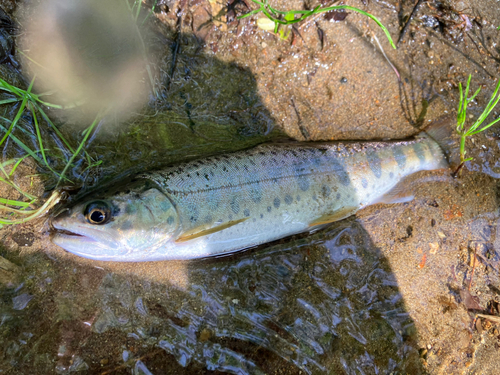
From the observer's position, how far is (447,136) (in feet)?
11.3

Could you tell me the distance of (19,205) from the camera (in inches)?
104

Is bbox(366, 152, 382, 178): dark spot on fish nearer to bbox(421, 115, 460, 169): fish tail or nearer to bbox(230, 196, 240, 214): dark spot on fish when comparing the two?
bbox(421, 115, 460, 169): fish tail

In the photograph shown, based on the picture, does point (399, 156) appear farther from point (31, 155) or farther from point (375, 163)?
point (31, 155)

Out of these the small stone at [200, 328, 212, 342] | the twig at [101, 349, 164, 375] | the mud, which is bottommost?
the twig at [101, 349, 164, 375]

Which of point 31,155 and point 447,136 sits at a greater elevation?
point 447,136

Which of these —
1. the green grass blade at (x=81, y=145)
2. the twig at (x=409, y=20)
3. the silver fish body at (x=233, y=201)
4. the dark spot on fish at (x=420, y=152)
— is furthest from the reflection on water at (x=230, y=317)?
the twig at (x=409, y=20)

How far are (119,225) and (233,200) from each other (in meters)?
1.04

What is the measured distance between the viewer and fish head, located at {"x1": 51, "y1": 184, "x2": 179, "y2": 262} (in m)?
2.44

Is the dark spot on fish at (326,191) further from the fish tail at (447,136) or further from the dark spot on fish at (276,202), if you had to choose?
the fish tail at (447,136)

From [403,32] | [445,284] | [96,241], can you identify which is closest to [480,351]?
[445,284]

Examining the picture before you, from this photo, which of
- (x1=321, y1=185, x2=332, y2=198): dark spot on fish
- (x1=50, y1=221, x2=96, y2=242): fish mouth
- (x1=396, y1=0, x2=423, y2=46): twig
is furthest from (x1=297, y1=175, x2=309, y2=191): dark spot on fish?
(x1=396, y1=0, x2=423, y2=46): twig

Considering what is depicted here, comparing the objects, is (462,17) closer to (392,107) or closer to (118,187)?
(392,107)

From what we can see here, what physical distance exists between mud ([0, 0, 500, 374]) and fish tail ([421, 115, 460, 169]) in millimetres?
134

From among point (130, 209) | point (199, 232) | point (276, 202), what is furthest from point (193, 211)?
point (276, 202)
